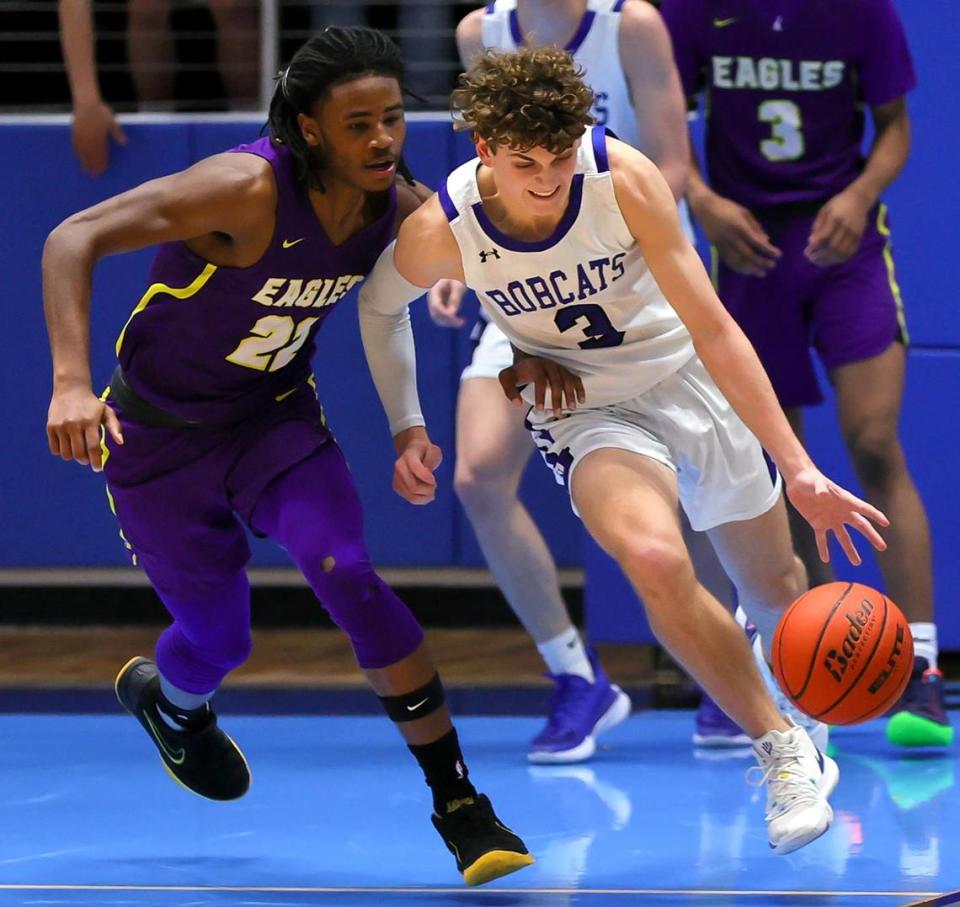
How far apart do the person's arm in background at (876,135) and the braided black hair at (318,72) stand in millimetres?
1545

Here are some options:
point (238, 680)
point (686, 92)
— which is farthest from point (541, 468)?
point (686, 92)

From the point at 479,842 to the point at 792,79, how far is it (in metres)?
2.29

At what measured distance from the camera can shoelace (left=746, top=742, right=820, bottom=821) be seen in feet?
10.5

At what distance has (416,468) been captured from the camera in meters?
3.47

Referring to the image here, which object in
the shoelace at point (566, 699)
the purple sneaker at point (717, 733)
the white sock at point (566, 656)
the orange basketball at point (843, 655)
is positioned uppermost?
the orange basketball at point (843, 655)

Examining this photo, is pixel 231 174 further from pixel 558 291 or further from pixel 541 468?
pixel 541 468

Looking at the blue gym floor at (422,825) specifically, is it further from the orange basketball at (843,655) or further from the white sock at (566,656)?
the orange basketball at (843,655)

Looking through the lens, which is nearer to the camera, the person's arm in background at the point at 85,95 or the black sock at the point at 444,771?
the black sock at the point at 444,771

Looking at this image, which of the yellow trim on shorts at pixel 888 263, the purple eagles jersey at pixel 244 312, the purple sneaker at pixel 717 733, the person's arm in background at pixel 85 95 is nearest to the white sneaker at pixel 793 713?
the purple sneaker at pixel 717 733

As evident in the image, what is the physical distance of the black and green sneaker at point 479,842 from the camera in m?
3.24

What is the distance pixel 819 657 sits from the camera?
10.8 ft

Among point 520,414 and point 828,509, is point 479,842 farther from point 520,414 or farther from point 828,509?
point 520,414

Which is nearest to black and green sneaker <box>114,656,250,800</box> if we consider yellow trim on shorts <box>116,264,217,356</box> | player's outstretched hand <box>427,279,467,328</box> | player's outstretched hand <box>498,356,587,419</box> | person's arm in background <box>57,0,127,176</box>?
yellow trim on shorts <box>116,264,217,356</box>

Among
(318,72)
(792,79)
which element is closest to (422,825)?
(318,72)
